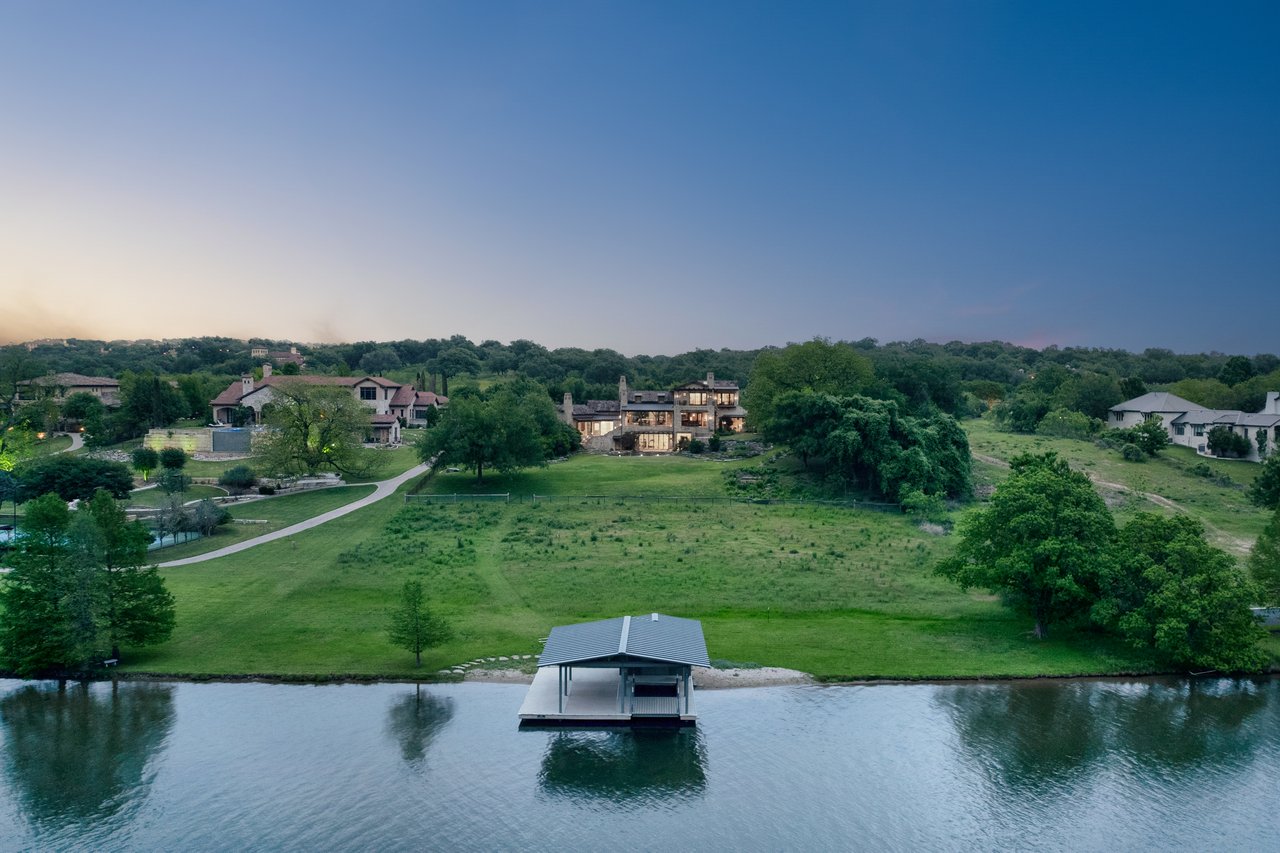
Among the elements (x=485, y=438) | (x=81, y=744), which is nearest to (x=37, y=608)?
(x=81, y=744)

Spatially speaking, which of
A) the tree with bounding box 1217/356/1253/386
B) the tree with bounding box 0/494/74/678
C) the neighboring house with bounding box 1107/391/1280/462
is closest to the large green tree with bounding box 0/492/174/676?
the tree with bounding box 0/494/74/678

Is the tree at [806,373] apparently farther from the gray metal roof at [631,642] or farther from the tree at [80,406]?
the tree at [80,406]

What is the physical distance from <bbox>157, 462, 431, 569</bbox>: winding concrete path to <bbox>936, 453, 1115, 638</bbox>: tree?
37196 millimetres

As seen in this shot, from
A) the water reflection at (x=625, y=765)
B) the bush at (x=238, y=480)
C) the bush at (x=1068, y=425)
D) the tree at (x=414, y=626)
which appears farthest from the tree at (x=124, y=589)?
the bush at (x=1068, y=425)

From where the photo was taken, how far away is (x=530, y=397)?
83.1m

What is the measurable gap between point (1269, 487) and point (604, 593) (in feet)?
154

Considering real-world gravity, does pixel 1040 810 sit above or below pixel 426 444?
below

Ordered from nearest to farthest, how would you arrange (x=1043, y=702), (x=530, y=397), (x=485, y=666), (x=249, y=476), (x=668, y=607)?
(x=1043, y=702) → (x=485, y=666) → (x=668, y=607) → (x=249, y=476) → (x=530, y=397)

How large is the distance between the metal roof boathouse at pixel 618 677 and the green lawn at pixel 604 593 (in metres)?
3.50

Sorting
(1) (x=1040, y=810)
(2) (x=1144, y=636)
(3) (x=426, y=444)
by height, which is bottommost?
(1) (x=1040, y=810)

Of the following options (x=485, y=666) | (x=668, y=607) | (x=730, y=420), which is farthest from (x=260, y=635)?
(x=730, y=420)

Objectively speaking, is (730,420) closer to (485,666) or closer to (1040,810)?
(485,666)

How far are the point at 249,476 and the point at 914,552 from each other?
4755 cm

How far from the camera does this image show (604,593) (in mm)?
38219
